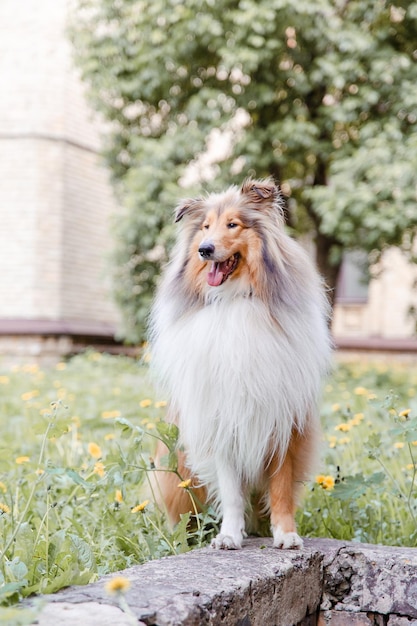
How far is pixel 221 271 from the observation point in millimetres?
2799

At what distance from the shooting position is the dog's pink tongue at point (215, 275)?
9.13 ft

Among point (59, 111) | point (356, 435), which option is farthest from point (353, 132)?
point (356, 435)

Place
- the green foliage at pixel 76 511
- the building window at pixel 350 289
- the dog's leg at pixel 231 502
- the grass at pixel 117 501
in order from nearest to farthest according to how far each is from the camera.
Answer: the green foliage at pixel 76 511
the grass at pixel 117 501
the dog's leg at pixel 231 502
the building window at pixel 350 289

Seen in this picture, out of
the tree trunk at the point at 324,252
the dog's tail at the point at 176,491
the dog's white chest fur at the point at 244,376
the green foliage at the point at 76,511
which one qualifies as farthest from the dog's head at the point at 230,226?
the tree trunk at the point at 324,252

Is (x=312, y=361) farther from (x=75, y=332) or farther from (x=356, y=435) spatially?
(x=75, y=332)

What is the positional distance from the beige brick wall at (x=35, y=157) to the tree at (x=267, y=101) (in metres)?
1.97

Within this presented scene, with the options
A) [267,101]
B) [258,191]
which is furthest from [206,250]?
[267,101]

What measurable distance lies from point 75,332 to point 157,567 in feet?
34.5

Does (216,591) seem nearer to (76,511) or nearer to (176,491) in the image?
(176,491)

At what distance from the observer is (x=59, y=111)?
12.5 m

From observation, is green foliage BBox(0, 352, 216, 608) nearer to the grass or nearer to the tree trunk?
the grass

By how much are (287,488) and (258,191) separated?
117cm

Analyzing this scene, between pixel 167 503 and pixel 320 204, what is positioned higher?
pixel 320 204

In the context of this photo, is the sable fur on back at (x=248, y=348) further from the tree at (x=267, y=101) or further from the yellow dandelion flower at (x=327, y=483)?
the tree at (x=267, y=101)
